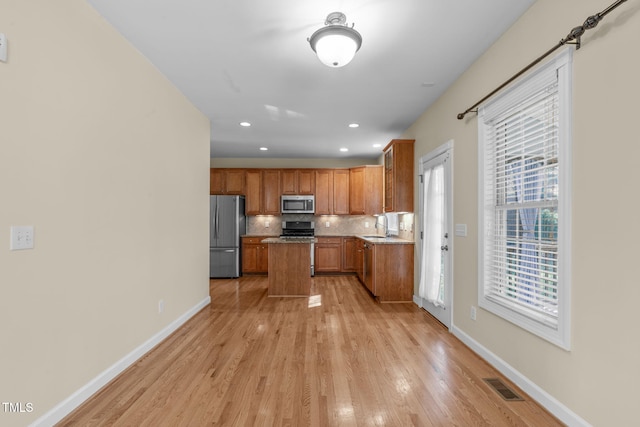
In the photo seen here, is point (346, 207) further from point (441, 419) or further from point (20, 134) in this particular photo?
point (20, 134)

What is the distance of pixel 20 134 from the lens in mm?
1604

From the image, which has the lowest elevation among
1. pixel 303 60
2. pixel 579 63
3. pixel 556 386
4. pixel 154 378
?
pixel 154 378

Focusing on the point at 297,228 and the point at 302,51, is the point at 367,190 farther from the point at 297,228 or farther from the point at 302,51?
the point at 302,51

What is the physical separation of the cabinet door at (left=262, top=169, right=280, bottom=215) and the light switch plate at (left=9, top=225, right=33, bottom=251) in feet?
17.5

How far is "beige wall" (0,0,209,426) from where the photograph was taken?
1.58 m

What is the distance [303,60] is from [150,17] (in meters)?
1.23

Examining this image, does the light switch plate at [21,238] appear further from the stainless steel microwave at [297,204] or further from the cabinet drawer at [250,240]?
the stainless steel microwave at [297,204]

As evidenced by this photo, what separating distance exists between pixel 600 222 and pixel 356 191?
534 cm

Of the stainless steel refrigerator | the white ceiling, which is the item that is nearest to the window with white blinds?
the white ceiling

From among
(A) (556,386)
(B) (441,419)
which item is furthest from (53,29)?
(A) (556,386)

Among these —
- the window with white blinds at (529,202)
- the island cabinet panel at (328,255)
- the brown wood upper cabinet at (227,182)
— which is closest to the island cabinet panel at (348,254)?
the island cabinet panel at (328,255)

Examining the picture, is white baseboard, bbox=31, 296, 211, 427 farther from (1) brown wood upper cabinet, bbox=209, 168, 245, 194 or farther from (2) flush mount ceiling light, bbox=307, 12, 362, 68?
(1) brown wood upper cabinet, bbox=209, 168, 245, 194

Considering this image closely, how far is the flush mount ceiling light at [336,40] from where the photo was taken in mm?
2109

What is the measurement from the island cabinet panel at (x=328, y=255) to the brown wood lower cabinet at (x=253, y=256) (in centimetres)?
114
